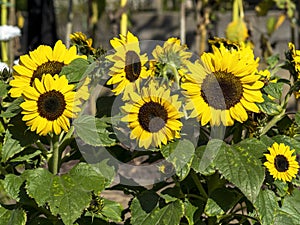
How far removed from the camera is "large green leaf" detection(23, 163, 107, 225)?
4.70ft

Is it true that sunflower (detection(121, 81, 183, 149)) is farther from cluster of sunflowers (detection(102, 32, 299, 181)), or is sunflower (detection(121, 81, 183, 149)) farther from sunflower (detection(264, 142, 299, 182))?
sunflower (detection(264, 142, 299, 182))

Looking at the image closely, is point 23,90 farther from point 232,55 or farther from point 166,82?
point 232,55

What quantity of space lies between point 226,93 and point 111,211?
426 millimetres

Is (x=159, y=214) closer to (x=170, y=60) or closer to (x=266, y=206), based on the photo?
(x=266, y=206)

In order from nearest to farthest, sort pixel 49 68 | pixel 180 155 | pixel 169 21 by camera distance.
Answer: pixel 180 155 < pixel 49 68 < pixel 169 21

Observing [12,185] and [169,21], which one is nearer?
[12,185]

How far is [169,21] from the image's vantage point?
23.4 feet

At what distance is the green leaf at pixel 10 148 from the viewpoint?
1.52 metres

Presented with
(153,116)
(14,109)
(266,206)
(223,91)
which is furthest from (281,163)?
(14,109)

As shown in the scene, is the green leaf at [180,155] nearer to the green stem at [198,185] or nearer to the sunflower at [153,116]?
the sunflower at [153,116]

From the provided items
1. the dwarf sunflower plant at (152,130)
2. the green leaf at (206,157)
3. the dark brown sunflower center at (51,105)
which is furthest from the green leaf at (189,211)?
the dark brown sunflower center at (51,105)

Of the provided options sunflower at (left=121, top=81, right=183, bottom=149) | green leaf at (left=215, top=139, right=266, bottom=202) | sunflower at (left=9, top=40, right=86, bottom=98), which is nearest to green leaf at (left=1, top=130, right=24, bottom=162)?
sunflower at (left=9, top=40, right=86, bottom=98)

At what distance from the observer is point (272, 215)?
1.51 m

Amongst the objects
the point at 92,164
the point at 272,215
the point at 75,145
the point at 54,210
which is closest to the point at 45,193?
the point at 54,210
